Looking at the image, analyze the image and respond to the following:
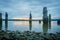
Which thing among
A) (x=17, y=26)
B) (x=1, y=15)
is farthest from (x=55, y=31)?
(x=1, y=15)

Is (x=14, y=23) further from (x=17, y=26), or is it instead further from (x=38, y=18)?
(x=38, y=18)

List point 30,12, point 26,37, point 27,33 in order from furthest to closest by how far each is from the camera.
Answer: point 30,12, point 27,33, point 26,37

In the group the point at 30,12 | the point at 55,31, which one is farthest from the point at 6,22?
the point at 55,31

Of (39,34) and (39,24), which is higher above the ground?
(39,24)

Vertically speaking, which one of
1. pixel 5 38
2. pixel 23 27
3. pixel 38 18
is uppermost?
pixel 38 18

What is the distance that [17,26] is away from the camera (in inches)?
99.0

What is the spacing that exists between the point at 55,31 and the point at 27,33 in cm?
54

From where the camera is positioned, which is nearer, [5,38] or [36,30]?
[5,38]

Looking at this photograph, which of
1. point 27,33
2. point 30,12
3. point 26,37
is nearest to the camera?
point 26,37

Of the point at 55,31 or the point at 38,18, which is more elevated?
the point at 38,18

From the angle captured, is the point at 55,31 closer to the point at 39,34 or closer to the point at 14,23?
the point at 39,34

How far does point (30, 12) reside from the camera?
243 cm

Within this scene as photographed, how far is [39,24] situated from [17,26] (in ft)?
1.54

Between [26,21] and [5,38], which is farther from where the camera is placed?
[26,21]
